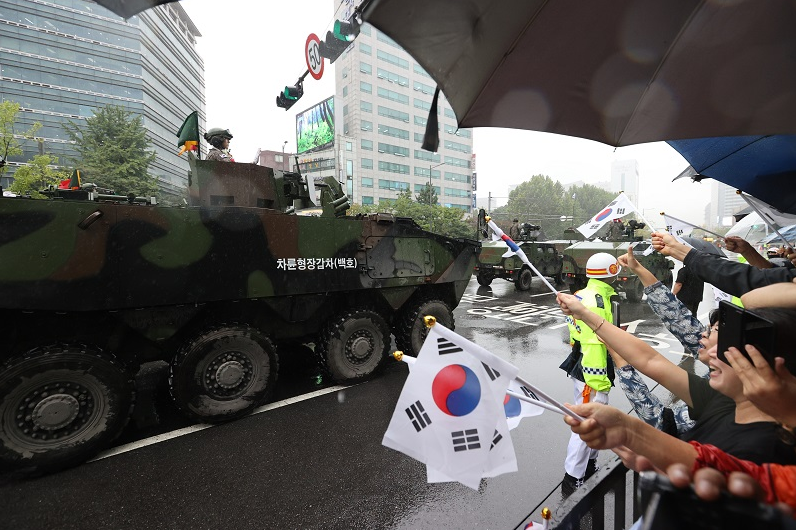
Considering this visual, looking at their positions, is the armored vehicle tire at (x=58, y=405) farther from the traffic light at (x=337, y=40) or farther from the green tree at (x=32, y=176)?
the green tree at (x=32, y=176)

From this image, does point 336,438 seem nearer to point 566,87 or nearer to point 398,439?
point 398,439

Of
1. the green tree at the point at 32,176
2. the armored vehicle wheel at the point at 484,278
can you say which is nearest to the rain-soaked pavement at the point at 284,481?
the armored vehicle wheel at the point at 484,278

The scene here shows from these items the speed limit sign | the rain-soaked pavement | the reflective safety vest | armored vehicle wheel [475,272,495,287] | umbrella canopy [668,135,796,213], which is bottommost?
the rain-soaked pavement

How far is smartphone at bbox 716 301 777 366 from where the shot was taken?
3.48 ft

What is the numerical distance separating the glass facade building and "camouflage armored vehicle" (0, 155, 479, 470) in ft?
119

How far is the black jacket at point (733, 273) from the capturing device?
2.06 meters

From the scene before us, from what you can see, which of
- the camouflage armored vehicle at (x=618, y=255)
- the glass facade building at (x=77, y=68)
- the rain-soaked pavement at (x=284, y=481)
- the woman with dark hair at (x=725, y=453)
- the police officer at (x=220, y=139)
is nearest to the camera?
the woman with dark hair at (x=725, y=453)

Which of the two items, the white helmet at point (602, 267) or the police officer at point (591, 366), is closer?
the police officer at point (591, 366)

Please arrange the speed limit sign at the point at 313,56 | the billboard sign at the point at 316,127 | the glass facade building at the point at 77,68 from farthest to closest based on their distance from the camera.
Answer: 1. the billboard sign at the point at 316,127
2. the glass facade building at the point at 77,68
3. the speed limit sign at the point at 313,56

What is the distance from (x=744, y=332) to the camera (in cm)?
111

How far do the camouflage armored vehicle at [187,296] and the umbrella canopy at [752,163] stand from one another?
10.6ft

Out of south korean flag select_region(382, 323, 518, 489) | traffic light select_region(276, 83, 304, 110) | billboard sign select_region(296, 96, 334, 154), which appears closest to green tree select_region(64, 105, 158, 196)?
traffic light select_region(276, 83, 304, 110)

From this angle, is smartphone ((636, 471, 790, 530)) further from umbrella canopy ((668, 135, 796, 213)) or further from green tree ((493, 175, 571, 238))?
green tree ((493, 175, 571, 238))

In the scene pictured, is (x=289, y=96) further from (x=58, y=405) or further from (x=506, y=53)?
(x=506, y=53)
